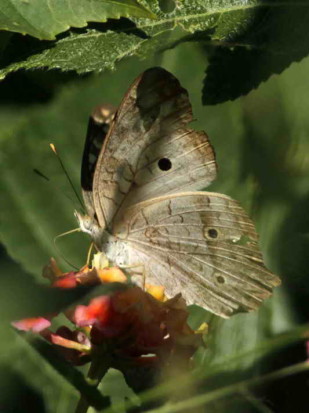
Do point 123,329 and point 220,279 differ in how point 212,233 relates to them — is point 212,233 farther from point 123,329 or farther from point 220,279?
point 123,329

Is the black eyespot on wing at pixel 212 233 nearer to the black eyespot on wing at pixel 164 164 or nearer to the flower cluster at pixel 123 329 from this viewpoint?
the black eyespot on wing at pixel 164 164

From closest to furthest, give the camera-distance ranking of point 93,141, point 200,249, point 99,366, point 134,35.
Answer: point 99,366 < point 134,35 < point 93,141 < point 200,249

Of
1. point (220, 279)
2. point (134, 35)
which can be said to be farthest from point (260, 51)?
point (220, 279)

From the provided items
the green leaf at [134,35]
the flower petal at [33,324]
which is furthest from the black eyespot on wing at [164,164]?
the flower petal at [33,324]

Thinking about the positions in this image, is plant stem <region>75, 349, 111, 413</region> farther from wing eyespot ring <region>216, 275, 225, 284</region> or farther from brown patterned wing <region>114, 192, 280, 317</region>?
wing eyespot ring <region>216, 275, 225, 284</region>

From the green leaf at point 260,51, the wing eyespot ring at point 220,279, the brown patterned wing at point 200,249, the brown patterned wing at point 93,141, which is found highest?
the green leaf at point 260,51

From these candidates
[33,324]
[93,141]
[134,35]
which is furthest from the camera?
[93,141]

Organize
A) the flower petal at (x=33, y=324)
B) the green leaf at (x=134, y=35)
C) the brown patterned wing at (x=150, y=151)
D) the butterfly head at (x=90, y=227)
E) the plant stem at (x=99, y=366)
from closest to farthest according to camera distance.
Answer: the flower petal at (x=33, y=324) < the plant stem at (x=99, y=366) < the green leaf at (x=134, y=35) < the brown patterned wing at (x=150, y=151) < the butterfly head at (x=90, y=227)
